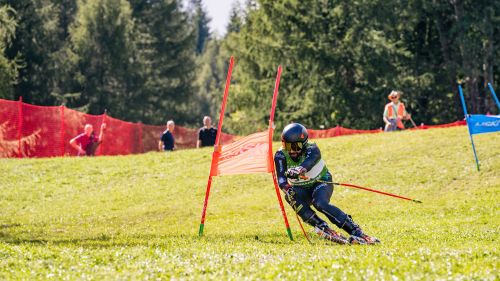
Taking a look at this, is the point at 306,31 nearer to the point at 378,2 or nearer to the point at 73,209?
the point at 378,2

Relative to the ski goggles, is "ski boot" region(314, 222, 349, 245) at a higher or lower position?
lower

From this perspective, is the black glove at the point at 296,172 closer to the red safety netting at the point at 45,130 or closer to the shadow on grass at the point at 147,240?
the shadow on grass at the point at 147,240

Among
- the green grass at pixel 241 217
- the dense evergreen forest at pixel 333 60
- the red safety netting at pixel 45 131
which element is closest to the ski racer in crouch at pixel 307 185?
the green grass at pixel 241 217

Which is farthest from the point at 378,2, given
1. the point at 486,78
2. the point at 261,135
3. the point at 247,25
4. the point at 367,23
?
the point at 261,135

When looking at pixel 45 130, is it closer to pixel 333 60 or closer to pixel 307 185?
pixel 307 185

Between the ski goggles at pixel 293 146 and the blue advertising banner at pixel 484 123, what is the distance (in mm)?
10543

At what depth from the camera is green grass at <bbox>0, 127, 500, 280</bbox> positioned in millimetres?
9359

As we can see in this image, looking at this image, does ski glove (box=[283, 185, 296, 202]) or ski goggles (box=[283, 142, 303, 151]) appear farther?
ski goggles (box=[283, 142, 303, 151])

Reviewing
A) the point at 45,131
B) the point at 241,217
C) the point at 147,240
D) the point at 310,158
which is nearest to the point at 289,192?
the point at 310,158

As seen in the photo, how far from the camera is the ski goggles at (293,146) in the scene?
521 inches

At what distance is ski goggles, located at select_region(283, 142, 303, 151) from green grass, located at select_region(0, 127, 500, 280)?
171cm

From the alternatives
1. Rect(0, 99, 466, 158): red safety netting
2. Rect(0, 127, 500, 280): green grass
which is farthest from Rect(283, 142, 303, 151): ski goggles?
Rect(0, 99, 466, 158): red safety netting

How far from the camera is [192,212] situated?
20953mm

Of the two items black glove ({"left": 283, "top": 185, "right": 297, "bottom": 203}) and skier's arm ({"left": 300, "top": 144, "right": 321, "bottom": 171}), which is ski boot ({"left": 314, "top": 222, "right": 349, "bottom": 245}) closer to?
black glove ({"left": 283, "top": 185, "right": 297, "bottom": 203})
